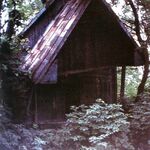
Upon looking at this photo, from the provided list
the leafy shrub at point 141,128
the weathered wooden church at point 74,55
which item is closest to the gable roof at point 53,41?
the weathered wooden church at point 74,55

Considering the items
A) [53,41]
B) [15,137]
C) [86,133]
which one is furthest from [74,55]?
[15,137]

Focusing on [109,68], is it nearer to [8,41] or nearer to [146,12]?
[146,12]

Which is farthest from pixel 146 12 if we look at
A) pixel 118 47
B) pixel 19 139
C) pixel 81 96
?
pixel 19 139

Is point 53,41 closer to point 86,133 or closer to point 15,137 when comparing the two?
point 86,133

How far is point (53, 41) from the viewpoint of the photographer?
39.7 ft

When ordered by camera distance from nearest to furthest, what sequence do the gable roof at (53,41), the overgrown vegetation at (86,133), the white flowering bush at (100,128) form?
the overgrown vegetation at (86,133), the white flowering bush at (100,128), the gable roof at (53,41)

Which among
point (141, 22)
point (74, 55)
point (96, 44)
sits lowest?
point (74, 55)

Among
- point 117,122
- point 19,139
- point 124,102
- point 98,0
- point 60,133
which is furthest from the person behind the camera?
point 124,102

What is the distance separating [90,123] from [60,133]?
851mm

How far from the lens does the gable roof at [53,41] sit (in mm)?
11133

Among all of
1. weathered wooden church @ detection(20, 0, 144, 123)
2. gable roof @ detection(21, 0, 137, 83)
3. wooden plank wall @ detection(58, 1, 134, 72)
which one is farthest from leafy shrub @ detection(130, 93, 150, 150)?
wooden plank wall @ detection(58, 1, 134, 72)

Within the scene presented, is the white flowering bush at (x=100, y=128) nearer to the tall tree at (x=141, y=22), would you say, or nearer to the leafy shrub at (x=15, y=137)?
the leafy shrub at (x=15, y=137)

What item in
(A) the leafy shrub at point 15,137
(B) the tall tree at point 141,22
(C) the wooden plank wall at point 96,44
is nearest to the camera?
(A) the leafy shrub at point 15,137

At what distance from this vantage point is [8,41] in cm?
966
